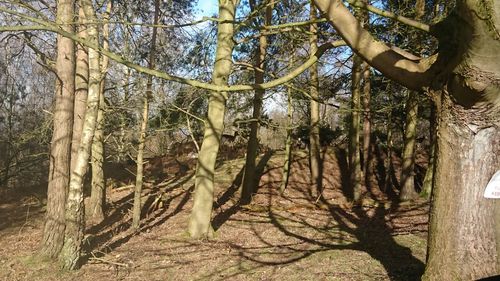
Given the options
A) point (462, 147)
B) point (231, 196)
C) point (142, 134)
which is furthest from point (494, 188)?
point (231, 196)

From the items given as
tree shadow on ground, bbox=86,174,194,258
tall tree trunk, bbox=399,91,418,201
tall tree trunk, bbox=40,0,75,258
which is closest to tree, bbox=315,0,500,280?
tree shadow on ground, bbox=86,174,194,258

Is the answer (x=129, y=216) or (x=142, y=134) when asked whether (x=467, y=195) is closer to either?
→ (x=142, y=134)

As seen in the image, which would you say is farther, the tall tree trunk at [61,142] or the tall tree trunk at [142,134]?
the tall tree trunk at [142,134]

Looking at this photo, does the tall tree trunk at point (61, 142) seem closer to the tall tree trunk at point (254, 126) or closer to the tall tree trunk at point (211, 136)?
the tall tree trunk at point (211, 136)

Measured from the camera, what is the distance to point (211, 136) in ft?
30.3

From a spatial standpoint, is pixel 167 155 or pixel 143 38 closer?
pixel 143 38

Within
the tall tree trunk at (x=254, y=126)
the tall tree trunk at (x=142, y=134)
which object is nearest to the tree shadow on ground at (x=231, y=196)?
the tall tree trunk at (x=254, y=126)

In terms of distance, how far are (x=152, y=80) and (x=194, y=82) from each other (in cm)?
630

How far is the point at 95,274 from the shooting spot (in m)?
7.18

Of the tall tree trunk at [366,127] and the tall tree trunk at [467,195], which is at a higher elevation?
the tall tree trunk at [366,127]

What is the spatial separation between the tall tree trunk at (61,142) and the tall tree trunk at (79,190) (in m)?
0.55

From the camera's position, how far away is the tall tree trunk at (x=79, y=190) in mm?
7180

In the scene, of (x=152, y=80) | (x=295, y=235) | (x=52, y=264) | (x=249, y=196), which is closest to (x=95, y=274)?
(x=52, y=264)

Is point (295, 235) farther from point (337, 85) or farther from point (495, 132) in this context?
point (337, 85)
